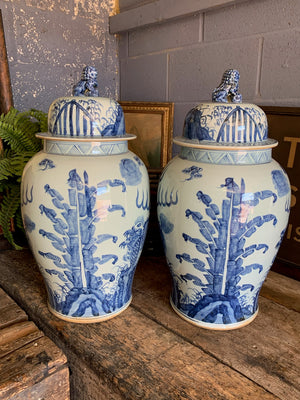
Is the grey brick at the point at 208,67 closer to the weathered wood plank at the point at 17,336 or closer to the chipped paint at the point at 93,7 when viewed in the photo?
the chipped paint at the point at 93,7

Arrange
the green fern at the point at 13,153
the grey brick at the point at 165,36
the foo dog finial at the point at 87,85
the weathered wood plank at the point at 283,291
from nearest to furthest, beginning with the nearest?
1. the foo dog finial at the point at 87,85
2. the weathered wood plank at the point at 283,291
3. the green fern at the point at 13,153
4. the grey brick at the point at 165,36

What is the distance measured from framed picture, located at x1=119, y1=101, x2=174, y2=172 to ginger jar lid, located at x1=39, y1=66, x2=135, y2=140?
0.48 m

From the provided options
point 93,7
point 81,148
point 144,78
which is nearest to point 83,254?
point 81,148

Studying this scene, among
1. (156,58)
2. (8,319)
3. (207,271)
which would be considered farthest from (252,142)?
(156,58)

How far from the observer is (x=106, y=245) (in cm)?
62

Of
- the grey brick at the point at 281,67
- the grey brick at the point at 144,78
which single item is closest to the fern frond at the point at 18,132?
the grey brick at the point at 144,78

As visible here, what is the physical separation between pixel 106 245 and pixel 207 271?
0.63 ft

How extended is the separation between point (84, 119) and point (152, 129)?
0.53 meters

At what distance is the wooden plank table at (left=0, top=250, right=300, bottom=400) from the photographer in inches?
21.0

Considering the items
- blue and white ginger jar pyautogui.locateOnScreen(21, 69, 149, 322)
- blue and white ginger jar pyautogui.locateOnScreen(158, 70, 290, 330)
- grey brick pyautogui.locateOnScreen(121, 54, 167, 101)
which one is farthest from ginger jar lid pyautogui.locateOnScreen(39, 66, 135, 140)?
grey brick pyautogui.locateOnScreen(121, 54, 167, 101)

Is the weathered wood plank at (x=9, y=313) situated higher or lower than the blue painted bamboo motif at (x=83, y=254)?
lower

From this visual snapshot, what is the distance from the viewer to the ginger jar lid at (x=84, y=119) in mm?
603

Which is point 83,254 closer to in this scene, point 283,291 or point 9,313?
point 9,313

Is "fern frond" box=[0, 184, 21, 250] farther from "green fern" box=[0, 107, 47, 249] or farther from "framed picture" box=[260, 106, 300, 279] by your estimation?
"framed picture" box=[260, 106, 300, 279]
